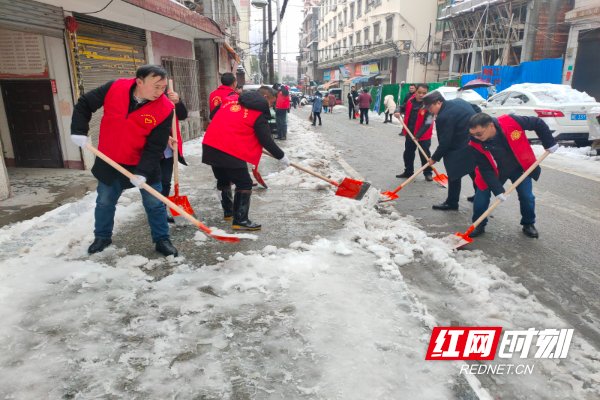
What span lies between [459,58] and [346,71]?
17.7 m

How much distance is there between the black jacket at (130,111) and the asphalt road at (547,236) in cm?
243

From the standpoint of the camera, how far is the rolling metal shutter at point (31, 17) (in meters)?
5.19

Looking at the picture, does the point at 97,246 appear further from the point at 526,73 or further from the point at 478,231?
the point at 526,73

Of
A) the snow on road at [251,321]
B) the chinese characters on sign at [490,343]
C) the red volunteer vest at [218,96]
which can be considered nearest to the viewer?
the snow on road at [251,321]

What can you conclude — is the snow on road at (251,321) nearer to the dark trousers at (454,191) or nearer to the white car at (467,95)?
the dark trousers at (454,191)

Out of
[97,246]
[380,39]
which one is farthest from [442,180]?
[380,39]

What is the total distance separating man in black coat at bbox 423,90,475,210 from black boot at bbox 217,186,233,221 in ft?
8.68

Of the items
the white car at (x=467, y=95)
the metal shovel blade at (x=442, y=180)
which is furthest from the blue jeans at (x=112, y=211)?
the white car at (x=467, y=95)

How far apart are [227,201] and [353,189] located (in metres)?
1.57

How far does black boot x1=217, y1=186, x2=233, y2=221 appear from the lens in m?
4.49

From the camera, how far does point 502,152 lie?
4035 mm

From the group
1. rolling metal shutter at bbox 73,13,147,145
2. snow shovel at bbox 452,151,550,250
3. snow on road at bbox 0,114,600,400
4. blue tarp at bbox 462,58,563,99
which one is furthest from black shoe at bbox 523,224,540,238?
blue tarp at bbox 462,58,563,99

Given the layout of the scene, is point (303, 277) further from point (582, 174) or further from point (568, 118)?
point (568, 118)

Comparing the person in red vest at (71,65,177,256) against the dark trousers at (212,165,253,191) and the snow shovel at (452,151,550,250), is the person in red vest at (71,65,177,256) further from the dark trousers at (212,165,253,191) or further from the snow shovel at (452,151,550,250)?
the snow shovel at (452,151,550,250)
